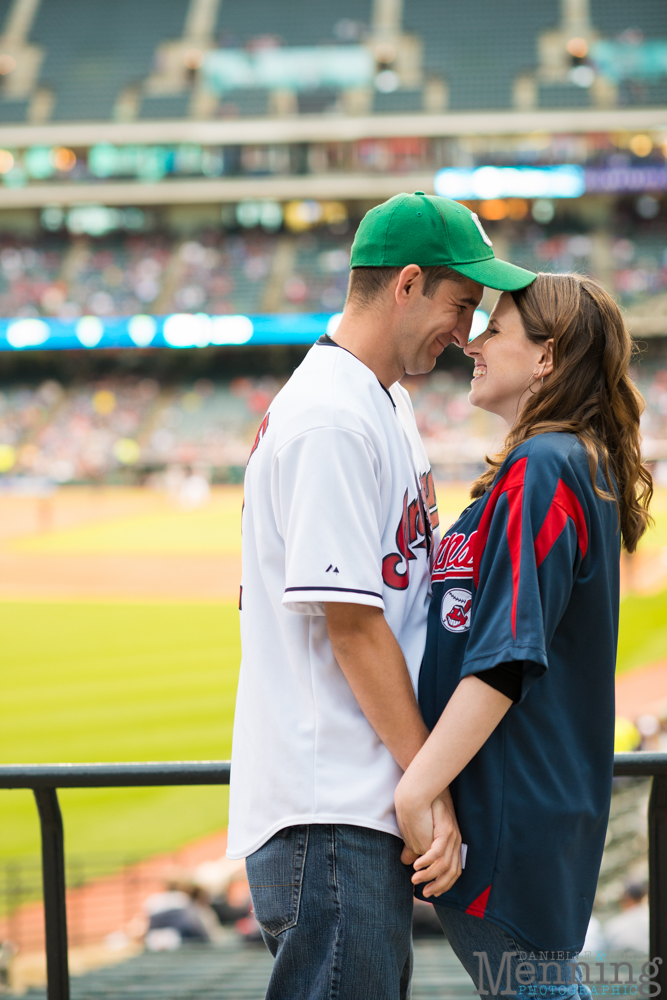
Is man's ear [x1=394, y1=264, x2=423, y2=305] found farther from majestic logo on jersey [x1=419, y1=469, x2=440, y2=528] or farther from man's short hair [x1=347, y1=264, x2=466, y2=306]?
majestic logo on jersey [x1=419, y1=469, x2=440, y2=528]

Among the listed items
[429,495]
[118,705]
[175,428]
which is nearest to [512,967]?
[429,495]

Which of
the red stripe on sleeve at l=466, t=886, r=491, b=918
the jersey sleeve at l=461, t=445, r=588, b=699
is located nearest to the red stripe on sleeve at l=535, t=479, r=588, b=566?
the jersey sleeve at l=461, t=445, r=588, b=699

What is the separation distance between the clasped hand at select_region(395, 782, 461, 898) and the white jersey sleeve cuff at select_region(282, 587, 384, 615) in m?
0.32

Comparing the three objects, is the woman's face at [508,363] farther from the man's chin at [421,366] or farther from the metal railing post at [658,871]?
the metal railing post at [658,871]

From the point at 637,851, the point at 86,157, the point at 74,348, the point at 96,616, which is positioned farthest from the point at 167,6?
the point at 637,851

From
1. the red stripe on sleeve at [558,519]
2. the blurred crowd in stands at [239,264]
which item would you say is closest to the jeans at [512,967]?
the red stripe on sleeve at [558,519]

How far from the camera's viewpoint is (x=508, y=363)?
68.2 inches

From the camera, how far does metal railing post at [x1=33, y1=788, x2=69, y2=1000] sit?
195 cm

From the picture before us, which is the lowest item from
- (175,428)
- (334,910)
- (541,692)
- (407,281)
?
(334,910)

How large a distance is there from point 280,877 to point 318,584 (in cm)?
54

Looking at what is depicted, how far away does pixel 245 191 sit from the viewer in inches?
1374

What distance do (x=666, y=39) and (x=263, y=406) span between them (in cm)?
2157

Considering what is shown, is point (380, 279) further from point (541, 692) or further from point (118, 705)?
point (118, 705)

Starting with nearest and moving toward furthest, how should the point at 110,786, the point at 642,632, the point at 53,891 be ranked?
the point at 110,786 < the point at 53,891 < the point at 642,632
